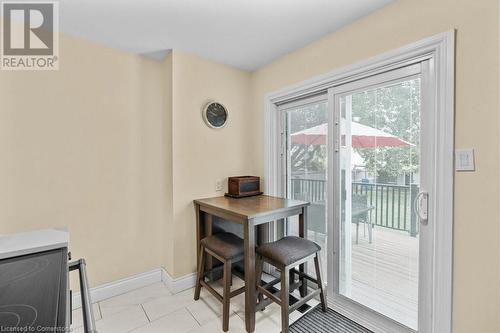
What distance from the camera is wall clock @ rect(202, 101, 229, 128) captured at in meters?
2.42

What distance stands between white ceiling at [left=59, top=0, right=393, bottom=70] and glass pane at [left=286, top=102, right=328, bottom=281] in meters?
0.67

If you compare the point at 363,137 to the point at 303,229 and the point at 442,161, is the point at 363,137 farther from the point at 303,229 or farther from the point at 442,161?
the point at 303,229

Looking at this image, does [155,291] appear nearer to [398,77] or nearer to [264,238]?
[264,238]

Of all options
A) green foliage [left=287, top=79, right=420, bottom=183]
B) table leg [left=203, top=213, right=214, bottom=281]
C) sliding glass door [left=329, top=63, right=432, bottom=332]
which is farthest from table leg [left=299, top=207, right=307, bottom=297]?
table leg [left=203, top=213, right=214, bottom=281]

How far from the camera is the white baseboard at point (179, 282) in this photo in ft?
7.34

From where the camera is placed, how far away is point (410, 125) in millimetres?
1581

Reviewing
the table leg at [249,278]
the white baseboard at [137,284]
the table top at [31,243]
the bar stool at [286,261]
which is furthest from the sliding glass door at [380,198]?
the table top at [31,243]

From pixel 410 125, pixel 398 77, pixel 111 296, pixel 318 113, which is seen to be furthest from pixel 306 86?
pixel 111 296

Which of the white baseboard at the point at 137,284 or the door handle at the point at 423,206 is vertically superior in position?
the door handle at the point at 423,206

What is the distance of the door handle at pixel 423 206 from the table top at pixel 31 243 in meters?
2.01

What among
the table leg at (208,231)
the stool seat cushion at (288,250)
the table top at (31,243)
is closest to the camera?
the table top at (31,243)

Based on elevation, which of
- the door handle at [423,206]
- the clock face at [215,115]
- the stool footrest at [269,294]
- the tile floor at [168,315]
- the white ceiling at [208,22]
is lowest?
the tile floor at [168,315]

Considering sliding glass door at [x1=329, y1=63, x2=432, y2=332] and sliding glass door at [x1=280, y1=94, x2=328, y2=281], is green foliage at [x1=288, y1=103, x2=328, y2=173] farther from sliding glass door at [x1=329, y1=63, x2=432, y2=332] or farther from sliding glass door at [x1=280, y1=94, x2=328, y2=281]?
sliding glass door at [x1=329, y1=63, x2=432, y2=332]

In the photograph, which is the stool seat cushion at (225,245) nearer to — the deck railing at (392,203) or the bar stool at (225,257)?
the bar stool at (225,257)
